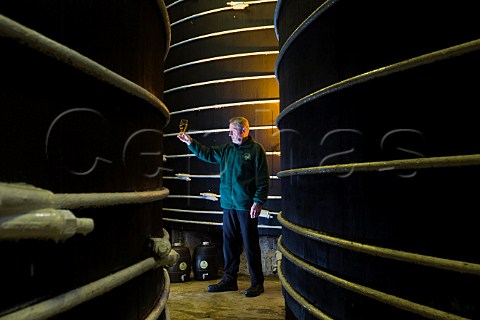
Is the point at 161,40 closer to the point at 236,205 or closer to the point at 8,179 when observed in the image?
the point at 8,179

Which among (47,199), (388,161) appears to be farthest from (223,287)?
(47,199)

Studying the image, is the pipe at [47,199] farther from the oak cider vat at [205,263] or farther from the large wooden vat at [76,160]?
the oak cider vat at [205,263]

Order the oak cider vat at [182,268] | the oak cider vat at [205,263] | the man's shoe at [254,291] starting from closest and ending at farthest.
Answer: the man's shoe at [254,291], the oak cider vat at [182,268], the oak cider vat at [205,263]

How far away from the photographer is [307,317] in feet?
6.08

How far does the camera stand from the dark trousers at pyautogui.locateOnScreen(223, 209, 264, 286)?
12.2 feet

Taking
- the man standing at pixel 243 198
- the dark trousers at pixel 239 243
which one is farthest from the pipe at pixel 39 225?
the dark trousers at pixel 239 243

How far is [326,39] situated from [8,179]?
4.48 feet

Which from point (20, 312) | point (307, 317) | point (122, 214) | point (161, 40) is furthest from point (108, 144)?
point (307, 317)

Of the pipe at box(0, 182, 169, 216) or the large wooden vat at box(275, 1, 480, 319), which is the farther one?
the large wooden vat at box(275, 1, 480, 319)

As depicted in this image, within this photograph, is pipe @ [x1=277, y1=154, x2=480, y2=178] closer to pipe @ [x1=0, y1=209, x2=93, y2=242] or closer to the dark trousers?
pipe @ [x1=0, y1=209, x2=93, y2=242]

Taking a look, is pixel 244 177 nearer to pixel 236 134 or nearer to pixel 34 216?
pixel 236 134

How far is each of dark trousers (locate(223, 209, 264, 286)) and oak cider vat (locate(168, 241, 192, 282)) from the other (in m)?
0.59

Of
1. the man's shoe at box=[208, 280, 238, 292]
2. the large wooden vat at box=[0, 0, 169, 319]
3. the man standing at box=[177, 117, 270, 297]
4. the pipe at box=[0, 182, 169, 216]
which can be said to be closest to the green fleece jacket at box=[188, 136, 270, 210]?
the man standing at box=[177, 117, 270, 297]

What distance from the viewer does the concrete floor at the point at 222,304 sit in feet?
10.3
